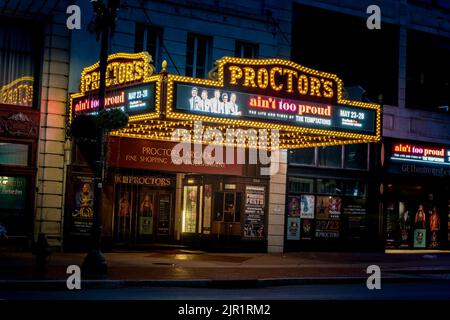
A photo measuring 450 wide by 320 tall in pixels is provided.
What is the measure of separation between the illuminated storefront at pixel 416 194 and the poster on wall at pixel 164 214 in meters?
9.21

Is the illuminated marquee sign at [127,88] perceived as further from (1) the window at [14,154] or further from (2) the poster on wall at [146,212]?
(2) the poster on wall at [146,212]

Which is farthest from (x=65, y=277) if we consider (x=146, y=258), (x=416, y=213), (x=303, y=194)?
(x=416, y=213)

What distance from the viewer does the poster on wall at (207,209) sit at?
27.6m

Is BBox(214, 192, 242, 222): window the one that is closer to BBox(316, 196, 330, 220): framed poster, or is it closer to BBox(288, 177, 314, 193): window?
BBox(288, 177, 314, 193): window

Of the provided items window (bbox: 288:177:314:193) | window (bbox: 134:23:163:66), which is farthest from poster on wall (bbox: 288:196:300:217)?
window (bbox: 134:23:163:66)

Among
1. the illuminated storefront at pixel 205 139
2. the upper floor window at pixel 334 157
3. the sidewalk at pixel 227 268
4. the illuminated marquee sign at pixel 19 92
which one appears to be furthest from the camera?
the upper floor window at pixel 334 157

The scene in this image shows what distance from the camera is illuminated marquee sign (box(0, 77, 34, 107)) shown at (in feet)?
77.6

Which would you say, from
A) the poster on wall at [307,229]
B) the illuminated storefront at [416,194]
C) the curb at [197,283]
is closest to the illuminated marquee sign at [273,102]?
the curb at [197,283]

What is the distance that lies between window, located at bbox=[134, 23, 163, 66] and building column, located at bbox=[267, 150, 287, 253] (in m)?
5.87

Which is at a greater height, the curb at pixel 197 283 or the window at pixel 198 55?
the window at pixel 198 55

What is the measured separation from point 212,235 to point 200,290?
36.4 ft
